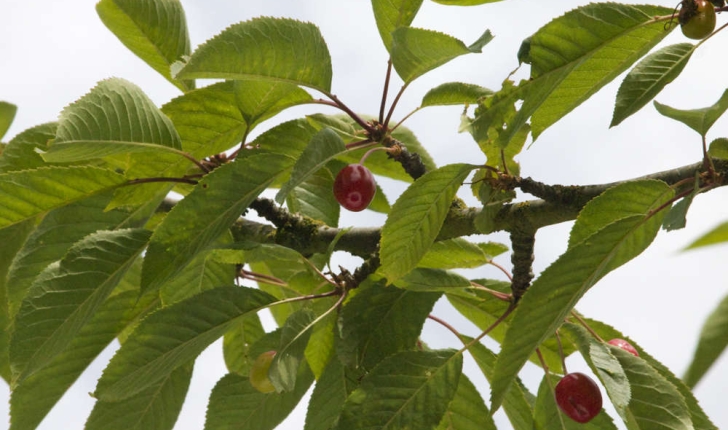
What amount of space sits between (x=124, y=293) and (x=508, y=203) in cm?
88

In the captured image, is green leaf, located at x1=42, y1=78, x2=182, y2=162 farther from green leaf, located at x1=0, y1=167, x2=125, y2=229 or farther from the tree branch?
the tree branch

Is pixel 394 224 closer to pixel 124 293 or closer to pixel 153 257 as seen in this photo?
pixel 153 257

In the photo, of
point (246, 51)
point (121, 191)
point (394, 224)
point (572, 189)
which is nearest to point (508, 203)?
point (572, 189)

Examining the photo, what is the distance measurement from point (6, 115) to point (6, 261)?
542 millimetres

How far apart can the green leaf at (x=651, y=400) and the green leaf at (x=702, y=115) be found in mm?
424

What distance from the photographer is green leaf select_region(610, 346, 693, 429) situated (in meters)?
1.50

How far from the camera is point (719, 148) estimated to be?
4.72 feet

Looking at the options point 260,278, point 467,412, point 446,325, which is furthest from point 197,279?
point 467,412

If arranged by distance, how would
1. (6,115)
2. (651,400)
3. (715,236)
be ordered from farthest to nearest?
1. (6,115)
2. (651,400)
3. (715,236)

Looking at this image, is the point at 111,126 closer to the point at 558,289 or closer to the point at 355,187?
the point at 355,187

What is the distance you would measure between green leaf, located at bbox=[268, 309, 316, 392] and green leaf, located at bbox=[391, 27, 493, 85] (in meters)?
0.51

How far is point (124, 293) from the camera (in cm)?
194

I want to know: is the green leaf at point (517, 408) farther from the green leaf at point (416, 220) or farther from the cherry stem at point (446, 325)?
the green leaf at point (416, 220)

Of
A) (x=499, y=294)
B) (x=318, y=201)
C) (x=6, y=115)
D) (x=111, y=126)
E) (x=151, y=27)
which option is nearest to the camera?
(x=111, y=126)
